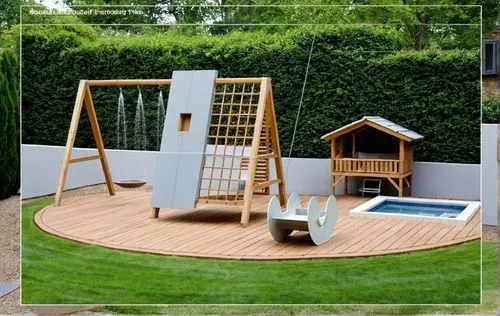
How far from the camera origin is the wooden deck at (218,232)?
15.5 ft

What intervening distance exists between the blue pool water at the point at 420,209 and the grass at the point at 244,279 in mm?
246

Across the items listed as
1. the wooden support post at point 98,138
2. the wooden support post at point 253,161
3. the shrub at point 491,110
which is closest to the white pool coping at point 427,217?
the shrub at point 491,110

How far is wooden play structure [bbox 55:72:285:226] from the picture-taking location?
15.9ft

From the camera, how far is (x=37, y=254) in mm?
4957

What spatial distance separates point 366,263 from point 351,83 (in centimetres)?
120

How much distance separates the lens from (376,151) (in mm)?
4777

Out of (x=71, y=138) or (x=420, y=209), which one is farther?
(x=71, y=138)

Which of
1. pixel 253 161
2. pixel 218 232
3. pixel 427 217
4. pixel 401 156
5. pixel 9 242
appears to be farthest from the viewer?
pixel 9 242

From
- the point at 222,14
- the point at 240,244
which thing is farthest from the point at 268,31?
the point at 240,244

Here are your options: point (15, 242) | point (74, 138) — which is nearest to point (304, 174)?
point (74, 138)

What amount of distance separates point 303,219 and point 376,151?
2.20 ft

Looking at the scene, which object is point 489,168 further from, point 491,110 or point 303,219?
point 303,219

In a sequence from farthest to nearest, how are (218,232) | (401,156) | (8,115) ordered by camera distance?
(8,115) < (218,232) < (401,156)

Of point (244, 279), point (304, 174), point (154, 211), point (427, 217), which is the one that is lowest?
point (244, 279)
